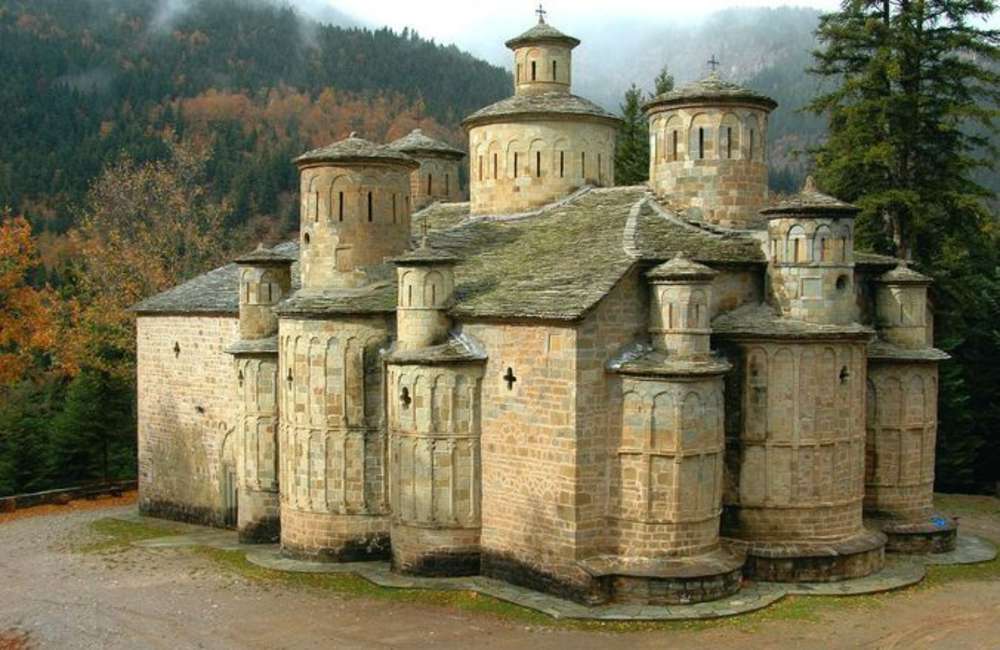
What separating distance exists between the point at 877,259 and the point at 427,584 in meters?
11.3

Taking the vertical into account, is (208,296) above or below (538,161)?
below

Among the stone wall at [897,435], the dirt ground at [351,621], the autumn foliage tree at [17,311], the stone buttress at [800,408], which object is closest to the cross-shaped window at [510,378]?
the stone buttress at [800,408]

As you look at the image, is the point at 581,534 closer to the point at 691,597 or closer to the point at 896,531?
the point at 691,597

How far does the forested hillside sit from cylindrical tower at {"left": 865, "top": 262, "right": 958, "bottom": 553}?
56898 millimetres

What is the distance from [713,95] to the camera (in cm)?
2105

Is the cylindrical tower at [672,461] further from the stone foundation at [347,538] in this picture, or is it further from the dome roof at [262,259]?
the dome roof at [262,259]

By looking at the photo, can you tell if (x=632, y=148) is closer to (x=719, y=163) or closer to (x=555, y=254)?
(x=719, y=163)

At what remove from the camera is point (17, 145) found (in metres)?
88.5

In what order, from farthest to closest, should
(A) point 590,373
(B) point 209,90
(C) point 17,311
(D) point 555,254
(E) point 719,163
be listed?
(B) point 209,90, (C) point 17,311, (E) point 719,163, (D) point 555,254, (A) point 590,373

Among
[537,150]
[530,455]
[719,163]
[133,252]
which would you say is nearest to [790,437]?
[530,455]

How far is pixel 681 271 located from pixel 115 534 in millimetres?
15377

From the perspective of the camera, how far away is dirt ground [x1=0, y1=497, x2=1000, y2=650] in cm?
1608

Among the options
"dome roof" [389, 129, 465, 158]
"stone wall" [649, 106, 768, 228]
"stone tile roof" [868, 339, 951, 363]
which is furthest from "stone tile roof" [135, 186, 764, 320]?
"dome roof" [389, 129, 465, 158]

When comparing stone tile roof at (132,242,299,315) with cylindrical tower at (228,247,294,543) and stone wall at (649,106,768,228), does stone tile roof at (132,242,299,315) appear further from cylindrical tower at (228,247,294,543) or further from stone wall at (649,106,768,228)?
stone wall at (649,106,768,228)
